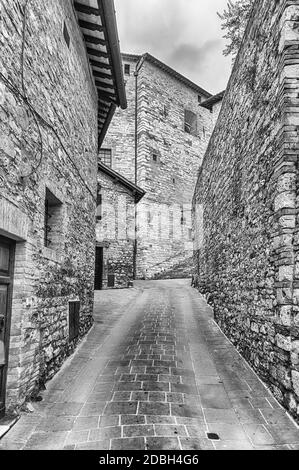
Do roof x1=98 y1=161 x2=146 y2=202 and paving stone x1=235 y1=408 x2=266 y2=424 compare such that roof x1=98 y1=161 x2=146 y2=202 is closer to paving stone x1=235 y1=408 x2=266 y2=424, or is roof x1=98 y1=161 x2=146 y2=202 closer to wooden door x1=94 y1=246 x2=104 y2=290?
wooden door x1=94 y1=246 x2=104 y2=290

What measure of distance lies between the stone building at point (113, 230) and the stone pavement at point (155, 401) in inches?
290

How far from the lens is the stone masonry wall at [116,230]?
14.8m

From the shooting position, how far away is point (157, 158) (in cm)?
2009

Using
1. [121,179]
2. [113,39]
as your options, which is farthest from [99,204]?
[113,39]

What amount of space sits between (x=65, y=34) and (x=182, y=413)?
5819 millimetres

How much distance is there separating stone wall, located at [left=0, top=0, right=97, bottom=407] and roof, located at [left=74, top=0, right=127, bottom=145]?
0.85 ft

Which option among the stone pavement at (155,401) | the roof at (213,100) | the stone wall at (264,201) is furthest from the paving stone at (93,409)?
the roof at (213,100)

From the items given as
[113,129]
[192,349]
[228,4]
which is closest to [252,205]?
[192,349]

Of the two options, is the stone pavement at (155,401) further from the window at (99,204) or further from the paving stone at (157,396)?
the window at (99,204)

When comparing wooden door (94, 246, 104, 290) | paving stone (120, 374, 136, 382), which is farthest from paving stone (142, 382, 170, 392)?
wooden door (94, 246, 104, 290)

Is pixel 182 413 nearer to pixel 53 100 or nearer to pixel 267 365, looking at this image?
pixel 267 365

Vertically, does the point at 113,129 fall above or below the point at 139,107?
below

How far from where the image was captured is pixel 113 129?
2023cm

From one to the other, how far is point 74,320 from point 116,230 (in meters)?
9.28
